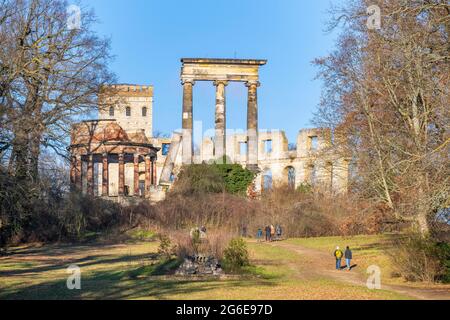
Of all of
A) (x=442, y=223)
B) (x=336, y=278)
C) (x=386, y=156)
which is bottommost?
(x=336, y=278)

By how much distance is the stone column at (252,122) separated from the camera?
2344 inches

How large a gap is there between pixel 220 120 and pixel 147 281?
40.4 meters

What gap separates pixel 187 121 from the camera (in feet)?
195

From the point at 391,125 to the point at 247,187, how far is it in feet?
106

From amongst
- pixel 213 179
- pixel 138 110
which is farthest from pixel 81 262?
pixel 138 110

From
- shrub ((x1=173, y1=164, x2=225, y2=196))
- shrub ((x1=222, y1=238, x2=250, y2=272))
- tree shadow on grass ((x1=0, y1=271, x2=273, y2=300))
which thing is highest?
shrub ((x1=173, y1=164, x2=225, y2=196))

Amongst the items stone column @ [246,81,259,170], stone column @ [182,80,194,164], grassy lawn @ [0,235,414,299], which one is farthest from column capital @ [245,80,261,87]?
grassy lawn @ [0,235,414,299]

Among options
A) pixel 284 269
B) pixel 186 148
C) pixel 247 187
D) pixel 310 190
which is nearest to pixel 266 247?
pixel 284 269

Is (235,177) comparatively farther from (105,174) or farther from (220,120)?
(105,174)

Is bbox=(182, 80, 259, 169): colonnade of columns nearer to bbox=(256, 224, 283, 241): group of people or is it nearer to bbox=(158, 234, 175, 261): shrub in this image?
bbox=(256, 224, 283, 241): group of people

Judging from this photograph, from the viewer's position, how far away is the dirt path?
18422 millimetres

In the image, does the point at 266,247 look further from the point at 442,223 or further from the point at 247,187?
the point at 247,187

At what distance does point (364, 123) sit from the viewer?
26.5m

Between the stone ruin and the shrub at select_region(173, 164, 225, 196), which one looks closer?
the stone ruin
